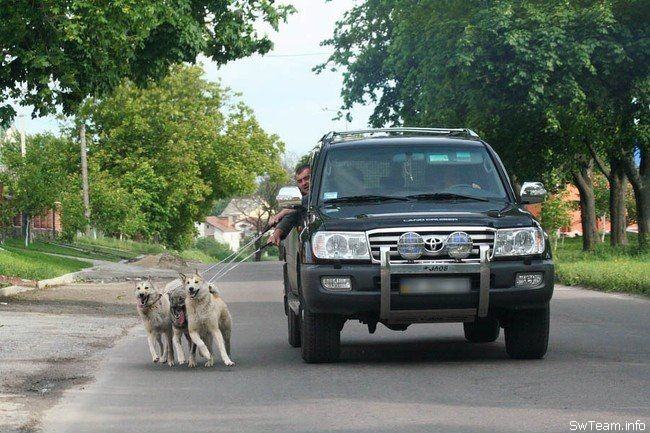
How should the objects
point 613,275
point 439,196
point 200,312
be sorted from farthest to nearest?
point 613,275, point 439,196, point 200,312

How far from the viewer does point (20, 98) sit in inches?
867

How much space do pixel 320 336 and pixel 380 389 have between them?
1.79 metres

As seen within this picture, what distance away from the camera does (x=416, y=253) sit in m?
10.5

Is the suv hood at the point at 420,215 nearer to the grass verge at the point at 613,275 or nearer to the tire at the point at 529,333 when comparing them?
the tire at the point at 529,333

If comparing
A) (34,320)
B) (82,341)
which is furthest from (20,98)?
(82,341)

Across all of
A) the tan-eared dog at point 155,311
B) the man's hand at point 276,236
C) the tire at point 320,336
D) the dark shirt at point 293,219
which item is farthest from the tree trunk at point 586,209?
the tire at point 320,336

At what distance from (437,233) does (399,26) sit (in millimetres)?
29939

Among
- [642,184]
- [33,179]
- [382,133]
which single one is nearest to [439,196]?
[382,133]

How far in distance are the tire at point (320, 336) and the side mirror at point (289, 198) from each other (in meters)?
1.58

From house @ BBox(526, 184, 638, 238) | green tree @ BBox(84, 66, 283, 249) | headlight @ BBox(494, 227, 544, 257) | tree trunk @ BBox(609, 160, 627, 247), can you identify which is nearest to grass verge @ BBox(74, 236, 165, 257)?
green tree @ BBox(84, 66, 283, 249)

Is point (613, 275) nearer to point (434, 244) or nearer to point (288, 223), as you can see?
point (288, 223)

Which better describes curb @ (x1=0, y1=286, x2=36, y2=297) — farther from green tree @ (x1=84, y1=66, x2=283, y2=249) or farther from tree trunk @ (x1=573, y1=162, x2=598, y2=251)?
green tree @ (x1=84, y1=66, x2=283, y2=249)

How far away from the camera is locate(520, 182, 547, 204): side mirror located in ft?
38.4

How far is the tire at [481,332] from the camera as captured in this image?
13031 mm
